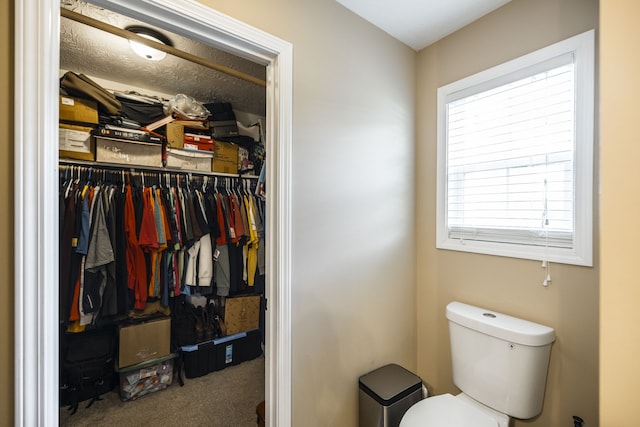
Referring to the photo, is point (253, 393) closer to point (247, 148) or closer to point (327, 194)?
point (327, 194)

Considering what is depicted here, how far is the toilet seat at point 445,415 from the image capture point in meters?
1.21

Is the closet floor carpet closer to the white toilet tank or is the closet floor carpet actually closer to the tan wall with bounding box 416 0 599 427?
the tan wall with bounding box 416 0 599 427

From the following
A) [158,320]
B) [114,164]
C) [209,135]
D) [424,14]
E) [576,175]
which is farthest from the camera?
[209,135]

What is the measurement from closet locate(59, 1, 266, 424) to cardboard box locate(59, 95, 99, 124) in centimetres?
3

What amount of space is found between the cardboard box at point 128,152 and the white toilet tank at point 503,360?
238 cm

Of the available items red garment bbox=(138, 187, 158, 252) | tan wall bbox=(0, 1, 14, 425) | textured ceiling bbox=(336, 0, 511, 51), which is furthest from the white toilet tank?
red garment bbox=(138, 187, 158, 252)

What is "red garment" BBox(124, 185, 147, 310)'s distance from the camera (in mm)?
1988

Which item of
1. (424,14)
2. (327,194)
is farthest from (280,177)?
(424,14)

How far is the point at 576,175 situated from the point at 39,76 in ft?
6.38

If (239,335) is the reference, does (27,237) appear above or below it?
above

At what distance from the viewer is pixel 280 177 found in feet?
3.92

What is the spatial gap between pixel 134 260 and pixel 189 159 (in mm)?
904

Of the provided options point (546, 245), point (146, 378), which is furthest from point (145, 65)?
point (546, 245)

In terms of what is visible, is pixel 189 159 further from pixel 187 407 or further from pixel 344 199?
pixel 187 407
